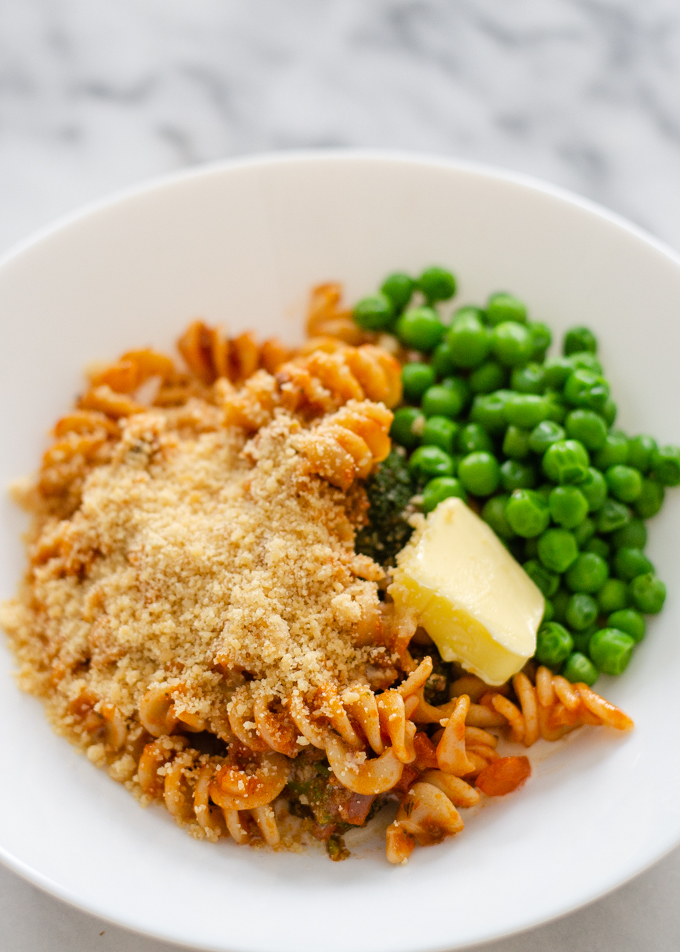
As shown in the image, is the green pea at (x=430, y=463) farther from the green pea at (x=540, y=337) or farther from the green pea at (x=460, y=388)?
the green pea at (x=540, y=337)

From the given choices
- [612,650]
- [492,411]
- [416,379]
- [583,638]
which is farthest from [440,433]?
[612,650]

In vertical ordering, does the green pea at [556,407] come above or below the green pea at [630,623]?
above

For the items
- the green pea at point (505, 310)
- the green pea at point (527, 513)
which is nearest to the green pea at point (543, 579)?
the green pea at point (527, 513)

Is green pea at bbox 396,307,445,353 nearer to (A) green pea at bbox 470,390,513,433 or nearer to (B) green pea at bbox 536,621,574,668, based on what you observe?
(A) green pea at bbox 470,390,513,433

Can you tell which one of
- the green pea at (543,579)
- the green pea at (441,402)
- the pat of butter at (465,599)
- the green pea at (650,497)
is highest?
the green pea at (650,497)

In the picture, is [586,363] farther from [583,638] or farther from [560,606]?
[583,638]
